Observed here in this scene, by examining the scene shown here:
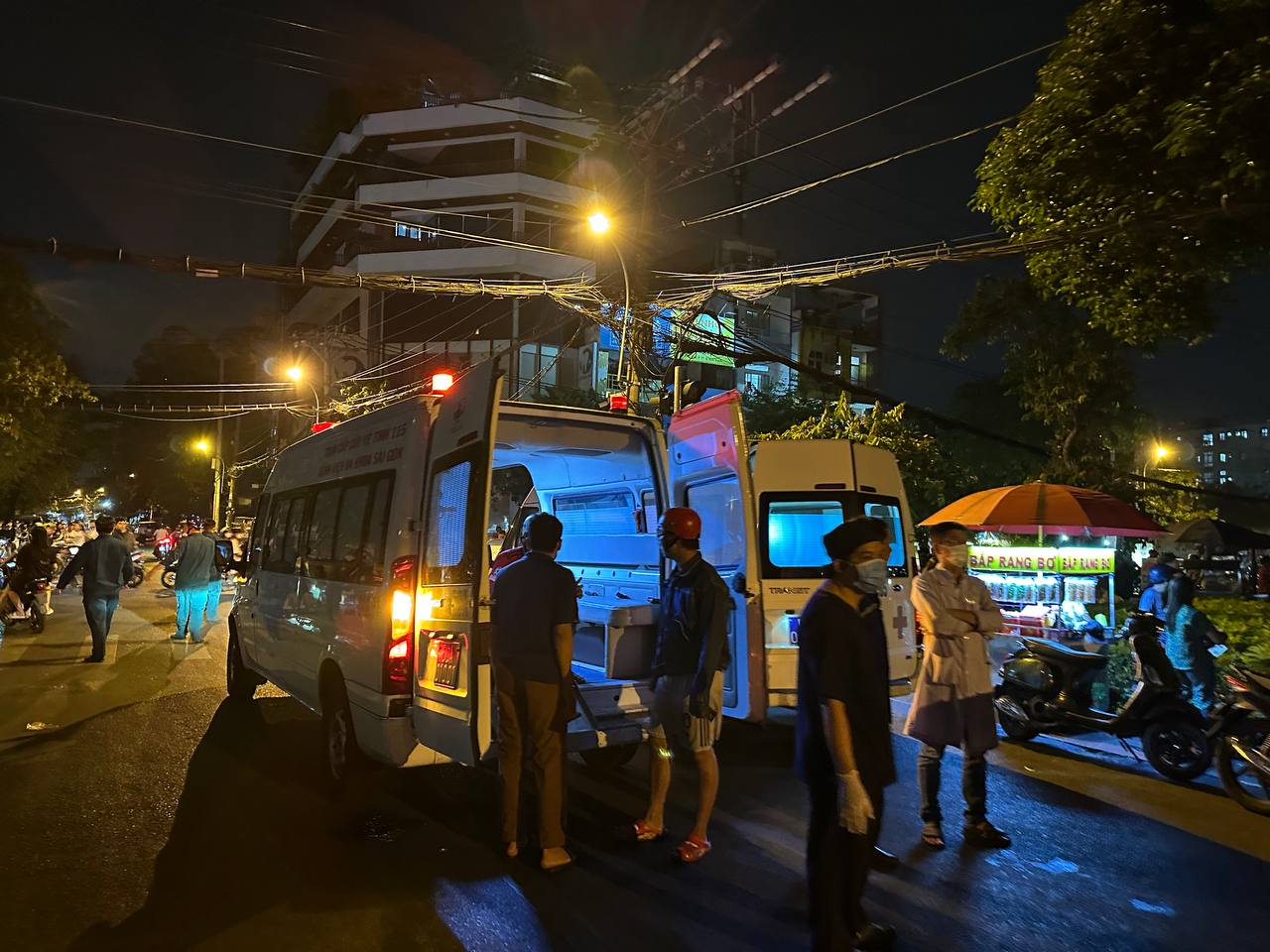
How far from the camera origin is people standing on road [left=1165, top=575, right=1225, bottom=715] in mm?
7660

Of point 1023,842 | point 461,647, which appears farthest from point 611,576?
point 1023,842

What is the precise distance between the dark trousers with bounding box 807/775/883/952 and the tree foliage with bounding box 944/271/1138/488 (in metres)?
12.5

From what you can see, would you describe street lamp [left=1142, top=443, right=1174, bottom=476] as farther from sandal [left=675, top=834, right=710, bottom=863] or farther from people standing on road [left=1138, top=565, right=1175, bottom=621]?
sandal [left=675, top=834, right=710, bottom=863]

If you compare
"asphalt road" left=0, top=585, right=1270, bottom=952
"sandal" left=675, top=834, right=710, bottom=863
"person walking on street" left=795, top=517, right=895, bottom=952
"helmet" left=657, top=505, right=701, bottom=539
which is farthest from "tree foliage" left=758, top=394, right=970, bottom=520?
"person walking on street" left=795, top=517, right=895, bottom=952

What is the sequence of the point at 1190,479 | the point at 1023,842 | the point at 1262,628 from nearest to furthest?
the point at 1023,842, the point at 1262,628, the point at 1190,479

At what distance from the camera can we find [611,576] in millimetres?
7949

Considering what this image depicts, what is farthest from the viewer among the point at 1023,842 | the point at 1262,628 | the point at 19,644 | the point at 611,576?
the point at 19,644

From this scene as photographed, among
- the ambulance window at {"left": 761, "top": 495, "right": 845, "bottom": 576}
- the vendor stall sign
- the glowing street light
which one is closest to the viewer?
the ambulance window at {"left": 761, "top": 495, "right": 845, "bottom": 576}

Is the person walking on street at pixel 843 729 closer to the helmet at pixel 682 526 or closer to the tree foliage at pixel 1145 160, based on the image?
the helmet at pixel 682 526

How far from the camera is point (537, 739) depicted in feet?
A: 14.7

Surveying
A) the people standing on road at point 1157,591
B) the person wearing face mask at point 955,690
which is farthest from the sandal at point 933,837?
the people standing on road at point 1157,591

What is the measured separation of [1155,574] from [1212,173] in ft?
11.6

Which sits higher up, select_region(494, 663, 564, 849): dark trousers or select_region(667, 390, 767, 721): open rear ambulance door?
select_region(667, 390, 767, 721): open rear ambulance door

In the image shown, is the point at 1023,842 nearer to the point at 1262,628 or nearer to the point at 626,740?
the point at 626,740
